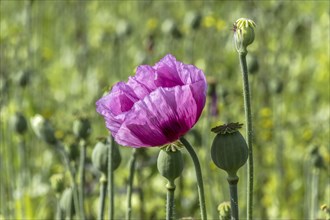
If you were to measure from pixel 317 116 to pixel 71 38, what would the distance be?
6.62 feet

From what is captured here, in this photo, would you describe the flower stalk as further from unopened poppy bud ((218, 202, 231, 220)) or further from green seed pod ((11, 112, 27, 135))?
green seed pod ((11, 112, 27, 135))

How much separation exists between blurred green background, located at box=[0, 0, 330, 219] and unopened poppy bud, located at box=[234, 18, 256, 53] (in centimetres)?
65

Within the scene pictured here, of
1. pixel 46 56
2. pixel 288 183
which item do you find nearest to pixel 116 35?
pixel 46 56

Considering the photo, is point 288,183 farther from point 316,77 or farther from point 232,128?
point 232,128

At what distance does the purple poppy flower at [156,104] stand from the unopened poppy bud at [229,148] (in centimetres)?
4

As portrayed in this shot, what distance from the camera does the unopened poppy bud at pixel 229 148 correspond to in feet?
2.77

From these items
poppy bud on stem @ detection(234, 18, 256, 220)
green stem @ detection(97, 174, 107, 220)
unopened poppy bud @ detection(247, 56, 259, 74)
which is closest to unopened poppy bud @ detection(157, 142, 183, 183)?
poppy bud on stem @ detection(234, 18, 256, 220)

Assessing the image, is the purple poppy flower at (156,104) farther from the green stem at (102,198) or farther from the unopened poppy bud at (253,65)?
the unopened poppy bud at (253,65)

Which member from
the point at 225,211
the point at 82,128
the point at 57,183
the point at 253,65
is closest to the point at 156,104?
the point at 225,211

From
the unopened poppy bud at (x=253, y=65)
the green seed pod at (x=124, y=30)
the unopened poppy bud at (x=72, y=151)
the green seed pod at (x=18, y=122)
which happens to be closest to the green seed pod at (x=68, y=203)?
the unopened poppy bud at (x=72, y=151)

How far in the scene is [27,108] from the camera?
8.80 feet

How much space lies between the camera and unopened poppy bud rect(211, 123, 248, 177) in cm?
84

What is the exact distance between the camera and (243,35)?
89 cm

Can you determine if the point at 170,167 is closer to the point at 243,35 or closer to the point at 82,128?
the point at 243,35
